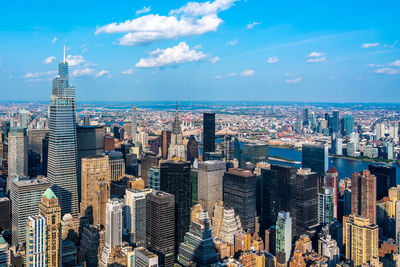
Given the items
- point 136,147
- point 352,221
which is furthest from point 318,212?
point 136,147

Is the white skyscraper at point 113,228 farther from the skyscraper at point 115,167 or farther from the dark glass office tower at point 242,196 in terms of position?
the skyscraper at point 115,167

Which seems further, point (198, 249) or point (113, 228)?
point (113, 228)

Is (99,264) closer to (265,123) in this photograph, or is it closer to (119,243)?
(119,243)

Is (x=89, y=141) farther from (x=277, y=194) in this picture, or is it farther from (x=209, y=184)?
(x=277, y=194)

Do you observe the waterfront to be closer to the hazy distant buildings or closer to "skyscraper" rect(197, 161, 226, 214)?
the hazy distant buildings

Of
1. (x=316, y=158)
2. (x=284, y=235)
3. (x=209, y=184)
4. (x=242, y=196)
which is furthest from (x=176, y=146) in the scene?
(x=284, y=235)

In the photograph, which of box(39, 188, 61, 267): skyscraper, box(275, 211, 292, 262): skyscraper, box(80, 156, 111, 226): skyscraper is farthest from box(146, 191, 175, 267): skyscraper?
box(275, 211, 292, 262): skyscraper

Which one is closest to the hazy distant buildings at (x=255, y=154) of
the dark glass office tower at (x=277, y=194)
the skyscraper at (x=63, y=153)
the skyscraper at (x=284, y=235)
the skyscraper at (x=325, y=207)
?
the dark glass office tower at (x=277, y=194)
